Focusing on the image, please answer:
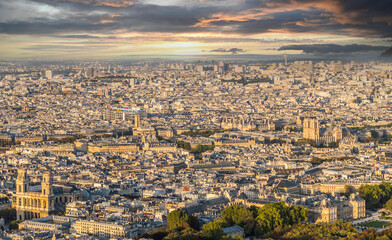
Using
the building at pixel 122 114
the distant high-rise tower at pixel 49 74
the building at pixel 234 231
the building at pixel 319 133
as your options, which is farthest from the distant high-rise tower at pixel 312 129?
the distant high-rise tower at pixel 49 74

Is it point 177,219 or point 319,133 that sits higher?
point 177,219

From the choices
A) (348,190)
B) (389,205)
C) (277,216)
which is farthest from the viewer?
(348,190)

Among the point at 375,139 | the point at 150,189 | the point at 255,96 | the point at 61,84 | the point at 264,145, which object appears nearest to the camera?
the point at 150,189

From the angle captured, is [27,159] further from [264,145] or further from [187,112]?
[187,112]

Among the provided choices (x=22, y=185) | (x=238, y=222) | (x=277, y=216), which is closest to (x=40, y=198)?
(x=22, y=185)

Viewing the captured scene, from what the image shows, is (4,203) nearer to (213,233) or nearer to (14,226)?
(14,226)

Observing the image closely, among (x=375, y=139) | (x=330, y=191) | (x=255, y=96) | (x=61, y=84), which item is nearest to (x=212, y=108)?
(x=255, y=96)
